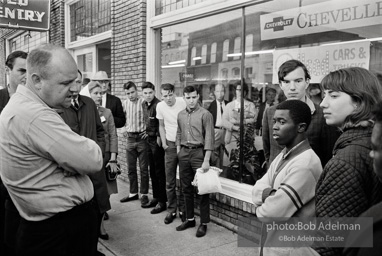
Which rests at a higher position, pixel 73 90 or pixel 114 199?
pixel 73 90

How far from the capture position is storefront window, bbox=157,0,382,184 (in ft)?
12.1

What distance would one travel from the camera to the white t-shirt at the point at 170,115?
521 centimetres

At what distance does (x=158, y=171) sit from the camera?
5574 millimetres

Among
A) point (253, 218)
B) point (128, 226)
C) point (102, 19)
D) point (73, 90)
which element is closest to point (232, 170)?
point (253, 218)

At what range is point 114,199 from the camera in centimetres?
606

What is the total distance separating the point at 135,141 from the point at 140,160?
1.14ft

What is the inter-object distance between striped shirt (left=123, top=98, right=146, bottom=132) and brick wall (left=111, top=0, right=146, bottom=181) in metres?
0.58

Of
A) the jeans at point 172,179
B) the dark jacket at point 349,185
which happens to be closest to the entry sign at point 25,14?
the jeans at point 172,179

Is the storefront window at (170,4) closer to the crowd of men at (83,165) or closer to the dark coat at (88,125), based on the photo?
the dark coat at (88,125)

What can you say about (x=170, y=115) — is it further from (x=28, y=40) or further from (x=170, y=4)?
(x=28, y=40)

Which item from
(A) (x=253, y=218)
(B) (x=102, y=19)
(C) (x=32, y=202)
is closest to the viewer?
(C) (x=32, y=202)

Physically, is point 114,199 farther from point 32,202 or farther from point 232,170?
point 32,202

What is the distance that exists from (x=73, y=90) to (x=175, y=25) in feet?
14.1

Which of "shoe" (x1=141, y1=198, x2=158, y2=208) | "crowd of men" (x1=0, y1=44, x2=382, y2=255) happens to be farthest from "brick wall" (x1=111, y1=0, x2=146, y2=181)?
"crowd of men" (x1=0, y1=44, x2=382, y2=255)
